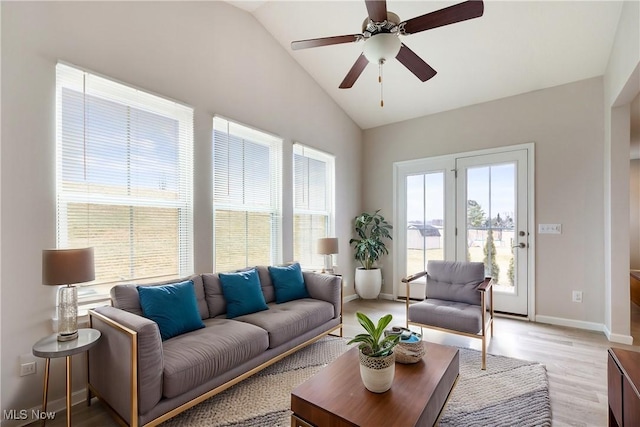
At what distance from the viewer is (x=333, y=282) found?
133 inches

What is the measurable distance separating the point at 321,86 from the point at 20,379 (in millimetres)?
4497

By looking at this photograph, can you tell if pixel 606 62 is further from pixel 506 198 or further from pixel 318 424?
pixel 318 424

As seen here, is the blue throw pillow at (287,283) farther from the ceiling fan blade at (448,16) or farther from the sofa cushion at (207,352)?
the ceiling fan blade at (448,16)

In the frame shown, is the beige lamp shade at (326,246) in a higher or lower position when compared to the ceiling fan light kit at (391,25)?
lower

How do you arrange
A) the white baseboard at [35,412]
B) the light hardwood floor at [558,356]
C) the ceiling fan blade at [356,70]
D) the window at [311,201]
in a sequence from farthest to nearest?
the window at [311,201], the ceiling fan blade at [356,70], the light hardwood floor at [558,356], the white baseboard at [35,412]

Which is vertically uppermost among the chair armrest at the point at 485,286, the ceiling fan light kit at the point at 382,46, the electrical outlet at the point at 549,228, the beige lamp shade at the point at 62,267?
the ceiling fan light kit at the point at 382,46

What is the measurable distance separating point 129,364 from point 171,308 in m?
0.58

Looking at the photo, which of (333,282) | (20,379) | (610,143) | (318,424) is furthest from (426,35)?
(20,379)

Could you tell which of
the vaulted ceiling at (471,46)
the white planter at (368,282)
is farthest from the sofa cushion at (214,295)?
the vaulted ceiling at (471,46)

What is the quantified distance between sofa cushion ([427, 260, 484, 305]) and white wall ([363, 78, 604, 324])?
4.48 feet

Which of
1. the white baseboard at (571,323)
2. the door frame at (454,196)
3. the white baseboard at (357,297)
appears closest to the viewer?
the white baseboard at (571,323)

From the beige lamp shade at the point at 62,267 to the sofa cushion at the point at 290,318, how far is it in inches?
50.4

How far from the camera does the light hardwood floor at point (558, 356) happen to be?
2.06m

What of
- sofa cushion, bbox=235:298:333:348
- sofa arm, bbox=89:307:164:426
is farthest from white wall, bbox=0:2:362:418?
sofa cushion, bbox=235:298:333:348
